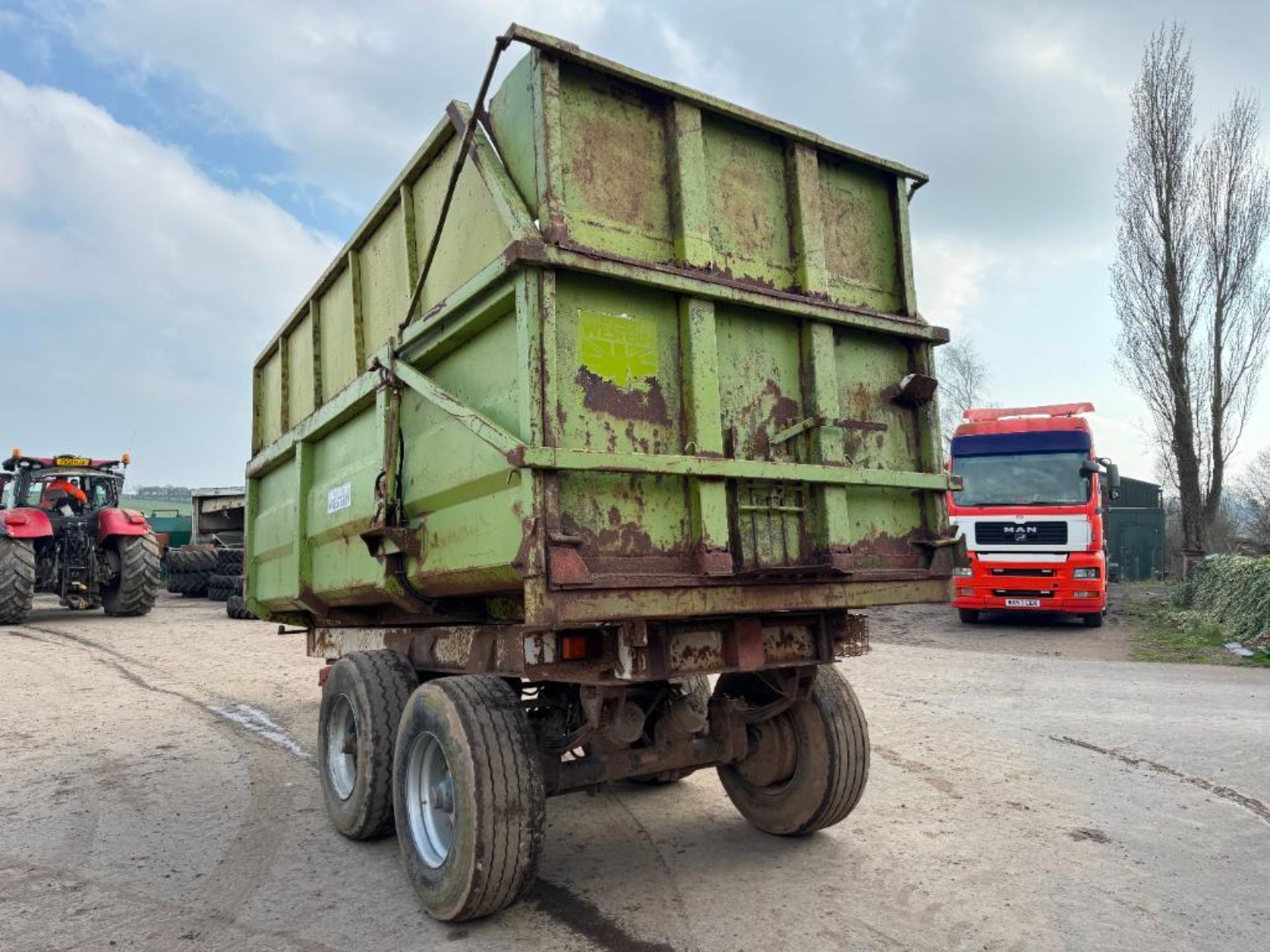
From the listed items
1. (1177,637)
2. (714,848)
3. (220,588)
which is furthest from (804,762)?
(220,588)

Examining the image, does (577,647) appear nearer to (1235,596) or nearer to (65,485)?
(1235,596)

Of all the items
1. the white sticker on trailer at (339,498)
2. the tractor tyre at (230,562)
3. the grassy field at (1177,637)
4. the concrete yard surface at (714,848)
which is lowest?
the concrete yard surface at (714,848)

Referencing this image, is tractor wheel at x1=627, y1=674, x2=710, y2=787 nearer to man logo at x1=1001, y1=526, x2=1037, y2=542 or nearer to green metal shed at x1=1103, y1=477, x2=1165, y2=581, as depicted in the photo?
man logo at x1=1001, y1=526, x2=1037, y2=542

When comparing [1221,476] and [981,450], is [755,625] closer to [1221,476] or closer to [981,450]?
[981,450]

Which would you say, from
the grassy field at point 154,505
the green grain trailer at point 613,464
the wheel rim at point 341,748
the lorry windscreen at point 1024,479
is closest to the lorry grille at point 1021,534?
the lorry windscreen at point 1024,479

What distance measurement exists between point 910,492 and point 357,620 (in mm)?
3327

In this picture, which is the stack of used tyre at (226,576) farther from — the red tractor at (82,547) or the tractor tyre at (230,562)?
the red tractor at (82,547)

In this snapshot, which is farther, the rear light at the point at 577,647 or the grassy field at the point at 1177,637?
the grassy field at the point at 1177,637

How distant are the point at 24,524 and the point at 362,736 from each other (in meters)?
12.7

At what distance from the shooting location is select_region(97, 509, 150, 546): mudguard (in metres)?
14.7

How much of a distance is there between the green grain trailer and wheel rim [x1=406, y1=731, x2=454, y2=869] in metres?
0.01

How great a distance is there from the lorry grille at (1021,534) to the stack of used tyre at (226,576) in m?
14.3

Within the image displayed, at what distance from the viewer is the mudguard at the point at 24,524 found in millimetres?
13508

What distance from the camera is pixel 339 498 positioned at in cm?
477
